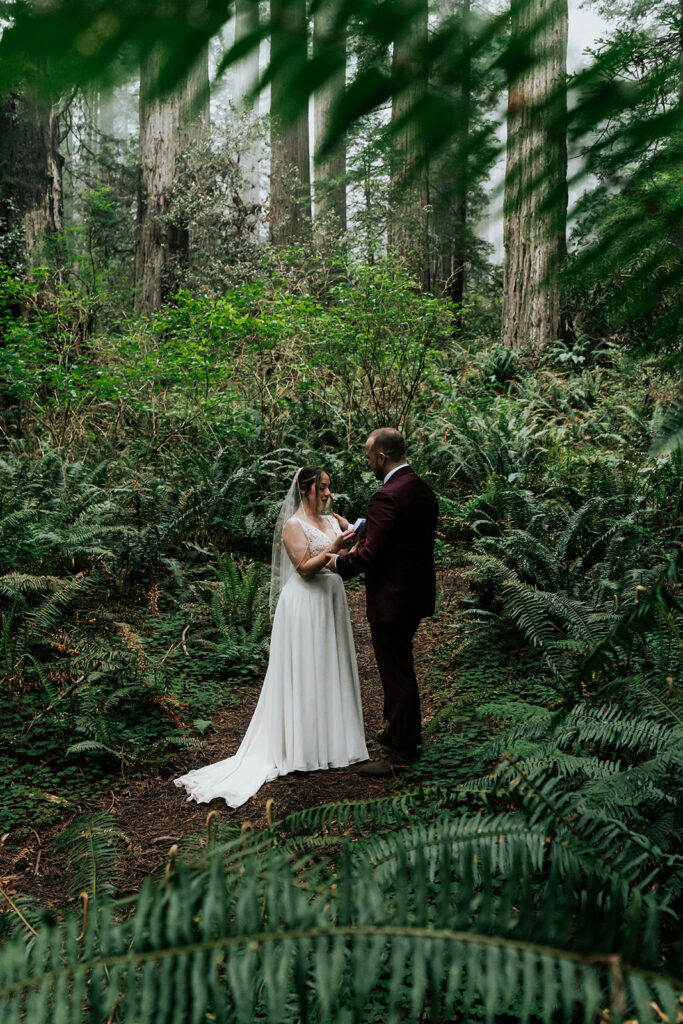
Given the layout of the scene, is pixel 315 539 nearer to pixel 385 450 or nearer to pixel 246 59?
pixel 385 450

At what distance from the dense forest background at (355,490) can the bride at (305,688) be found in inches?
21.7

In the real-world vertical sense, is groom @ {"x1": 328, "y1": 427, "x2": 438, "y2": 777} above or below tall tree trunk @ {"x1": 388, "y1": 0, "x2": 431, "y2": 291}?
below

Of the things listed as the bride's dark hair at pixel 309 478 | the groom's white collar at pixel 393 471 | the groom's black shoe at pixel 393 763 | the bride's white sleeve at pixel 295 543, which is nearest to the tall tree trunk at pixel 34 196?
the bride's dark hair at pixel 309 478

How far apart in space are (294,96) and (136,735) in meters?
4.95

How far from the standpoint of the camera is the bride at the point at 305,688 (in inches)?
187

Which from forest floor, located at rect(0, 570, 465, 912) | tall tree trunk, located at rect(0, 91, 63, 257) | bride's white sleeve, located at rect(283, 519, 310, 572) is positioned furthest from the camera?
tall tree trunk, located at rect(0, 91, 63, 257)

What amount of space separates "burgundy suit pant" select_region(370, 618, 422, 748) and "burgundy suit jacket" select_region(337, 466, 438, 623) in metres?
0.09

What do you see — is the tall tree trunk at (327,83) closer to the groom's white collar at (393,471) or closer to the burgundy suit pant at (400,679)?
the groom's white collar at (393,471)

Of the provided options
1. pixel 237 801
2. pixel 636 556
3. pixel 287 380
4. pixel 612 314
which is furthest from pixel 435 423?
pixel 612 314

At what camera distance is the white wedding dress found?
4.75 m

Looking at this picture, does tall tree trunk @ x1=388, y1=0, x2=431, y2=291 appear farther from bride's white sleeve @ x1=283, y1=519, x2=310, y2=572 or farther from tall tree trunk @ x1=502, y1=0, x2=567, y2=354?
bride's white sleeve @ x1=283, y1=519, x2=310, y2=572

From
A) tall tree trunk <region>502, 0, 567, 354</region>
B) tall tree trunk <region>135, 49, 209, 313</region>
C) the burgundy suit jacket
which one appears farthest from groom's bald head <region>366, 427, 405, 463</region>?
tall tree trunk <region>135, 49, 209, 313</region>

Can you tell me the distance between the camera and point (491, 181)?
943 millimetres

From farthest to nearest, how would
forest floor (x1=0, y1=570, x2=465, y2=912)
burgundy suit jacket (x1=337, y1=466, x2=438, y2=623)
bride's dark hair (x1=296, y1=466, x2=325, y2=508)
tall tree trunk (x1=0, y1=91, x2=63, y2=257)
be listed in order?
tall tree trunk (x1=0, y1=91, x2=63, y2=257) < bride's dark hair (x1=296, y1=466, x2=325, y2=508) < burgundy suit jacket (x1=337, y1=466, x2=438, y2=623) < forest floor (x1=0, y1=570, x2=465, y2=912)
